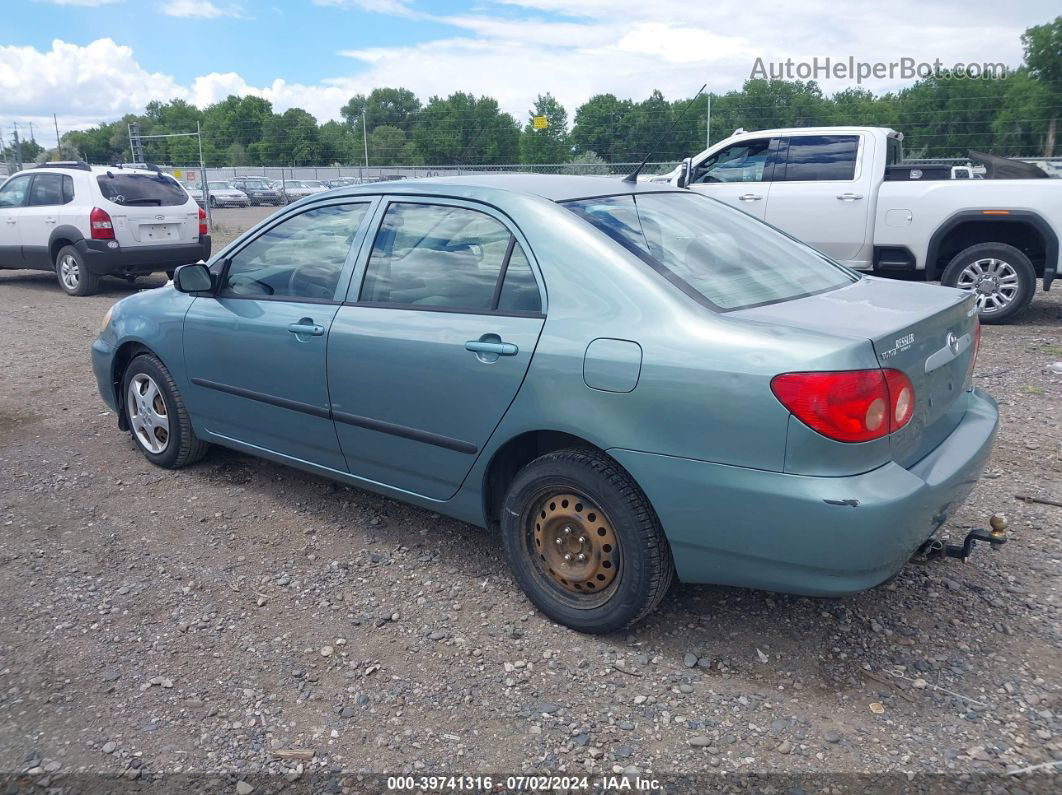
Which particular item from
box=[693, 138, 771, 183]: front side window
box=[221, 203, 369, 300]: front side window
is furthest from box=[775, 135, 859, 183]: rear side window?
box=[221, 203, 369, 300]: front side window

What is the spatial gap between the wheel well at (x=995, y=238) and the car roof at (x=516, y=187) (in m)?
5.91

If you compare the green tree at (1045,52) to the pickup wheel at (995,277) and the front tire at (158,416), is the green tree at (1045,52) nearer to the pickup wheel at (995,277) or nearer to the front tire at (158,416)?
the pickup wheel at (995,277)

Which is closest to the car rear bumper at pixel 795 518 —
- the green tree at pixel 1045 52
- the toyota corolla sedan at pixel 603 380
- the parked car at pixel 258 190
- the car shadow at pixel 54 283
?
the toyota corolla sedan at pixel 603 380

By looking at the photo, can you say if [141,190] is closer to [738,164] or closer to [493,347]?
[738,164]

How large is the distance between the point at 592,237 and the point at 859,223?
6901 mm

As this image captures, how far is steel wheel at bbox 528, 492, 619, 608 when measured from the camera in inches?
121

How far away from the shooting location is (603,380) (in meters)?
2.92

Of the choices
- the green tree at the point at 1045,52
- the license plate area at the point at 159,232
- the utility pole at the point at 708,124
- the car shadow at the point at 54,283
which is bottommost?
the car shadow at the point at 54,283

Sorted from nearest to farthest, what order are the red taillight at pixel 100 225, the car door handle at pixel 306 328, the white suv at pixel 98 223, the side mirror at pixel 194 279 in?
the car door handle at pixel 306 328 → the side mirror at pixel 194 279 → the red taillight at pixel 100 225 → the white suv at pixel 98 223

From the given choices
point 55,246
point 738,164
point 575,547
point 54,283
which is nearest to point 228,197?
Result: point 54,283

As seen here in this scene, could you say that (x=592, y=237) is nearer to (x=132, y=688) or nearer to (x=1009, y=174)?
(x=132, y=688)

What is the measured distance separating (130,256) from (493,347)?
31.9 ft

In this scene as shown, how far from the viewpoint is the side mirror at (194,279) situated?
4332 millimetres

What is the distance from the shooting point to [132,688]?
296 cm
